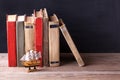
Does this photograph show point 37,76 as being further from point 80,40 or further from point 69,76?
point 80,40

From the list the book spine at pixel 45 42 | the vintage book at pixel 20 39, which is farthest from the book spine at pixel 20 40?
the book spine at pixel 45 42

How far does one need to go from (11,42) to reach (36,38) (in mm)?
120

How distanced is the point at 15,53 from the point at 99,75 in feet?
1.34

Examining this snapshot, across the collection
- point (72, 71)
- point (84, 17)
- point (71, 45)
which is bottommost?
point (72, 71)

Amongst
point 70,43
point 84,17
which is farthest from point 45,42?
point 84,17

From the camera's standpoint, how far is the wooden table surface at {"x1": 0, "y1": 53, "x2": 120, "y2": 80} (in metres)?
1.30

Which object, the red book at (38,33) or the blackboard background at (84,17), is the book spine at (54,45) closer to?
the red book at (38,33)

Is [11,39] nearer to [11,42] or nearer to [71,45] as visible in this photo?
[11,42]

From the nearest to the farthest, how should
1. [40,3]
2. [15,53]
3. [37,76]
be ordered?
1. [37,76]
2. [15,53]
3. [40,3]

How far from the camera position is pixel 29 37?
140 centimetres

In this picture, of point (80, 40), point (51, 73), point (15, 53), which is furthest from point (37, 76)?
point (80, 40)

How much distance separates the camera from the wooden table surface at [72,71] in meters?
1.30

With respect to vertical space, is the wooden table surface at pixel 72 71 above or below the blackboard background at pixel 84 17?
below

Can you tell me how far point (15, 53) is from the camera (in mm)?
1410
